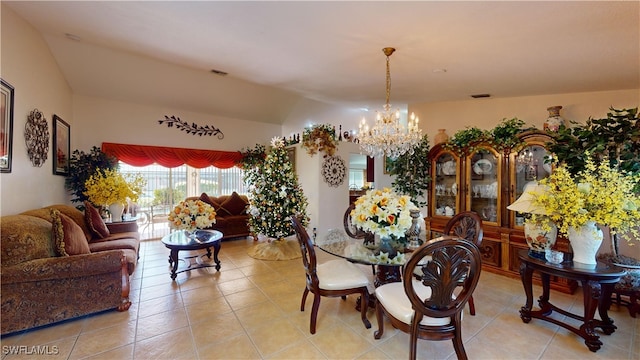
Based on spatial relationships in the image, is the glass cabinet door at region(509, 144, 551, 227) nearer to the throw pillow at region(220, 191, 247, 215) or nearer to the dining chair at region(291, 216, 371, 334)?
the dining chair at region(291, 216, 371, 334)

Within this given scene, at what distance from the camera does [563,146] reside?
298 centimetres

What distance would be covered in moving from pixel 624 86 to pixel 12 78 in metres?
7.02

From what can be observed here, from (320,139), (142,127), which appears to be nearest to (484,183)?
(320,139)

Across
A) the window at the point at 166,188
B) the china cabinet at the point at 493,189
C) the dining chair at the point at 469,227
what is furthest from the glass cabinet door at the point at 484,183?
the window at the point at 166,188

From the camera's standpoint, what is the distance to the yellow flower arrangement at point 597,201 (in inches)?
78.6

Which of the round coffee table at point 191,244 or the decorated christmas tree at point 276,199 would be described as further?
the decorated christmas tree at point 276,199

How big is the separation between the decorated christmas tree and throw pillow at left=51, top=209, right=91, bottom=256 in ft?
7.95

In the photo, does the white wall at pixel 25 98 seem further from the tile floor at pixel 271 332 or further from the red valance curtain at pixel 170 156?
the tile floor at pixel 271 332

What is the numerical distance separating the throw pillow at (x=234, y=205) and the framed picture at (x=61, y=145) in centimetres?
268

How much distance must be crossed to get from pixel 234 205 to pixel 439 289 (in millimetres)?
5033

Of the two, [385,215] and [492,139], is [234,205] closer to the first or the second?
[385,215]

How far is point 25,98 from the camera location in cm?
292

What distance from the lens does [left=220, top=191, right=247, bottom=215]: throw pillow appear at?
5.82 meters

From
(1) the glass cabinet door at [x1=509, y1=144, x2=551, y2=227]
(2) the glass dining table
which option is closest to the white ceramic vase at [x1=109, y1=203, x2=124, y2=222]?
(2) the glass dining table
